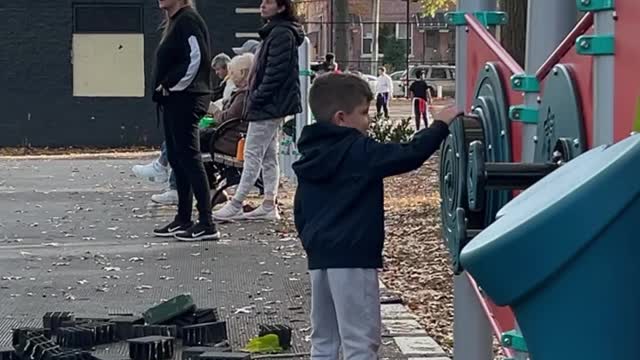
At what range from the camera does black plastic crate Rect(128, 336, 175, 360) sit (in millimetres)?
5828

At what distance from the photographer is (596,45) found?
2.75 meters

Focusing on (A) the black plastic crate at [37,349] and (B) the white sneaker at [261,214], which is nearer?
(A) the black plastic crate at [37,349]

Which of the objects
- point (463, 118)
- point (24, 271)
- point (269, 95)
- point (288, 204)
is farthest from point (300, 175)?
point (288, 204)

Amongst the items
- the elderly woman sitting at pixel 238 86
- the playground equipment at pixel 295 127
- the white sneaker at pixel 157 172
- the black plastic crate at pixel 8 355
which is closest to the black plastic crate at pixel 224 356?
the black plastic crate at pixel 8 355

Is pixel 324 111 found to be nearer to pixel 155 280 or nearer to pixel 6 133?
pixel 155 280

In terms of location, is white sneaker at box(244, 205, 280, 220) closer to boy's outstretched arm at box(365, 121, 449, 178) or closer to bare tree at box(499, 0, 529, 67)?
bare tree at box(499, 0, 529, 67)

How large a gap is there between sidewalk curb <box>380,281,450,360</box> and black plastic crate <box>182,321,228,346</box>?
2.71 ft

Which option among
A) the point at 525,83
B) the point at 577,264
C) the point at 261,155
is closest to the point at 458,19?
the point at 525,83

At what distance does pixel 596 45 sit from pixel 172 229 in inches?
300

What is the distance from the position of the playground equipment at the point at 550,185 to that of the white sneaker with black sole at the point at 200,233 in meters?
5.11

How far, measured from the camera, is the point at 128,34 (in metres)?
25.7

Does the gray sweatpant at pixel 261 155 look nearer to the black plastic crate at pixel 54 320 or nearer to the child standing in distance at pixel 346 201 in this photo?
the black plastic crate at pixel 54 320

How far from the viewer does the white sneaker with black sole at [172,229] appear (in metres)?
10.0

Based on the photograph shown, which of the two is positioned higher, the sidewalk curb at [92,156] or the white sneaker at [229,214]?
the white sneaker at [229,214]
